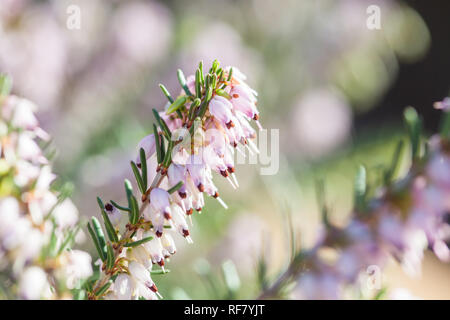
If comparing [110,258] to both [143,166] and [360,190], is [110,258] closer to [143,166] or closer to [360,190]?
[143,166]

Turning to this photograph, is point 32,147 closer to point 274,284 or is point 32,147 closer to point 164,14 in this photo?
point 274,284

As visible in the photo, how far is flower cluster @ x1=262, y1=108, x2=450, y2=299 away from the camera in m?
0.47

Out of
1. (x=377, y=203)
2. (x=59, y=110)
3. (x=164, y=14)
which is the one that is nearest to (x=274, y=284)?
(x=377, y=203)

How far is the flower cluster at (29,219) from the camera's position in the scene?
0.44 meters

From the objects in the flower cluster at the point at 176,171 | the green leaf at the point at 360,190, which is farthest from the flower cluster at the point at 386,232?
the flower cluster at the point at 176,171

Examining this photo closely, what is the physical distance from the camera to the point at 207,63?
122cm

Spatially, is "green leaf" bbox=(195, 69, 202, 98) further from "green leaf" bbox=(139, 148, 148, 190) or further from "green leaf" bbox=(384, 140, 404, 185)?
"green leaf" bbox=(384, 140, 404, 185)

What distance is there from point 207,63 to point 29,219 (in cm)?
82

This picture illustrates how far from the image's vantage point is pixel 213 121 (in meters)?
0.40

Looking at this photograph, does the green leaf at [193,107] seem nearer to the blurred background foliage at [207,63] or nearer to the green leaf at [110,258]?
the green leaf at [110,258]

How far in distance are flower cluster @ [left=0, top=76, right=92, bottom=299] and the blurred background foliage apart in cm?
44

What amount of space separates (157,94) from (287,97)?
0.51m

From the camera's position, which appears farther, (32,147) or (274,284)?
(274,284)
